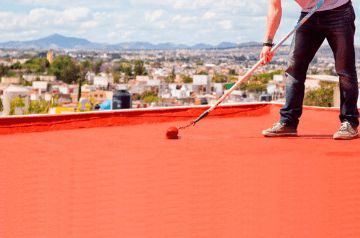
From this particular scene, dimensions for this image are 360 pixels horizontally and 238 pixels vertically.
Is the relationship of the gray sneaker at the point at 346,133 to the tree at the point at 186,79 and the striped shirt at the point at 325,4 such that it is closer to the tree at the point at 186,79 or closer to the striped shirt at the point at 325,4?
the striped shirt at the point at 325,4

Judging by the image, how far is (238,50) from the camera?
405 ft

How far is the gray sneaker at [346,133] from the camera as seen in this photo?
3.12 metres

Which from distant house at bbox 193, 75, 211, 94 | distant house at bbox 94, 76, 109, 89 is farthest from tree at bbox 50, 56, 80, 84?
distant house at bbox 193, 75, 211, 94

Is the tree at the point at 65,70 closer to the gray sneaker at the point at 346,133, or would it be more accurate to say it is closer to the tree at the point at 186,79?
the tree at the point at 186,79

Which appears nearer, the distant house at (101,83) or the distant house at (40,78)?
the distant house at (101,83)

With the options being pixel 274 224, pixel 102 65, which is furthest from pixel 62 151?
pixel 102 65

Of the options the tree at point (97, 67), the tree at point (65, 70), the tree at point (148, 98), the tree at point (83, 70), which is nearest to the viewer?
the tree at point (148, 98)

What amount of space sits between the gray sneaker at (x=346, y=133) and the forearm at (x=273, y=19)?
51cm

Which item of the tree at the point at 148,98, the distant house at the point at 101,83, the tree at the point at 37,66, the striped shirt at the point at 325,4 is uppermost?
the tree at the point at 37,66

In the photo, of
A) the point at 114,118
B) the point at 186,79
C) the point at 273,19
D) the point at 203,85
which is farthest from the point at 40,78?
the point at 273,19

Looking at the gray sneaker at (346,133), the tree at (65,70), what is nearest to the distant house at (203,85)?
the tree at (65,70)

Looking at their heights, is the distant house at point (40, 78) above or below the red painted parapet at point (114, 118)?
below

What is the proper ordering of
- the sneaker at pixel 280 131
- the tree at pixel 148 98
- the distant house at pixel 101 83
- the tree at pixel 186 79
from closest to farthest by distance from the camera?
the sneaker at pixel 280 131
the tree at pixel 148 98
the distant house at pixel 101 83
the tree at pixel 186 79

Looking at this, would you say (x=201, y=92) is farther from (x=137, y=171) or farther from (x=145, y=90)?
(x=137, y=171)
